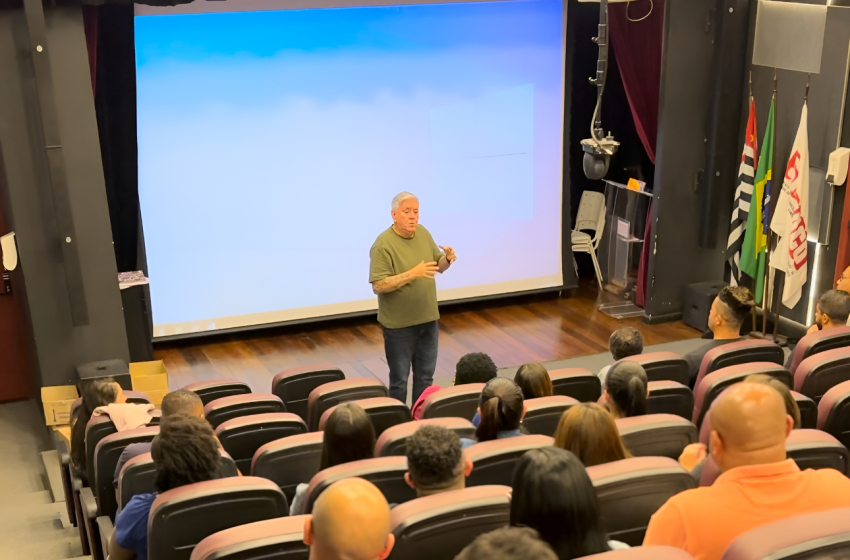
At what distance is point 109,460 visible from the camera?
12.2ft

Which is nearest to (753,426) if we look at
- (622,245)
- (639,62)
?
(639,62)

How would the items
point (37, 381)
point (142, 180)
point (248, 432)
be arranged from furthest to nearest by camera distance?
point (142, 180) → point (37, 381) → point (248, 432)

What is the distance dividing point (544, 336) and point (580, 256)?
1.72 meters

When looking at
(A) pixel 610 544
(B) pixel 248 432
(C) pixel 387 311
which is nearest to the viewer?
(A) pixel 610 544

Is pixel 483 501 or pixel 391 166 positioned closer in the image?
pixel 483 501

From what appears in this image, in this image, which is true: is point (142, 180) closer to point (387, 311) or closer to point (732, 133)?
point (387, 311)

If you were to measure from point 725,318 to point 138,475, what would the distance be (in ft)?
10.1

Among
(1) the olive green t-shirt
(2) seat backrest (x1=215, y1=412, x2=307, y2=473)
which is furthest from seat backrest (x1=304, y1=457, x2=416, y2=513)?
(1) the olive green t-shirt

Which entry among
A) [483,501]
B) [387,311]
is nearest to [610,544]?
[483,501]

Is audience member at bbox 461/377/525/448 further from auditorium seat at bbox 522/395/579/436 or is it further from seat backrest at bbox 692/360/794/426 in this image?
seat backrest at bbox 692/360/794/426

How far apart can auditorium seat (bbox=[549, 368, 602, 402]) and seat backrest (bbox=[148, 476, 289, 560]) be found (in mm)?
2059

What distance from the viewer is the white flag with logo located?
21.9ft

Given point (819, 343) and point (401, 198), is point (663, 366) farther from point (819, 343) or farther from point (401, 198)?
point (401, 198)

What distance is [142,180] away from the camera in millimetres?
6773
